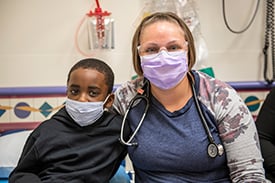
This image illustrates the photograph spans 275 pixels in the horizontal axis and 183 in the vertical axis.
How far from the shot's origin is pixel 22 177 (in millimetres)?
1340

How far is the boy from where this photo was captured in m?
1.37

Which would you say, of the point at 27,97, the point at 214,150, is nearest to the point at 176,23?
the point at 214,150

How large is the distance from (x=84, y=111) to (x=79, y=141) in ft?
0.42

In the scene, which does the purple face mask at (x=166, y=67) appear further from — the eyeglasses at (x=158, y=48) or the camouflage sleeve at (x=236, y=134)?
the camouflage sleeve at (x=236, y=134)

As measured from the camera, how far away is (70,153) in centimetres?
138

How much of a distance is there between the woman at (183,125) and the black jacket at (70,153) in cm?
10

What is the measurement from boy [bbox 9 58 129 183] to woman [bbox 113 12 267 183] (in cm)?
11

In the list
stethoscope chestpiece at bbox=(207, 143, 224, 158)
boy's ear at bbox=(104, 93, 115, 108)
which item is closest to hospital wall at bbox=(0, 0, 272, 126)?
boy's ear at bbox=(104, 93, 115, 108)

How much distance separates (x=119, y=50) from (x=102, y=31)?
0.63ft

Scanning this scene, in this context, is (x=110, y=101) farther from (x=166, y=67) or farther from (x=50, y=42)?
(x=50, y=42)

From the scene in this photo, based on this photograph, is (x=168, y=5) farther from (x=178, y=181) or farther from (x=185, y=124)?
(x=178, y=181)

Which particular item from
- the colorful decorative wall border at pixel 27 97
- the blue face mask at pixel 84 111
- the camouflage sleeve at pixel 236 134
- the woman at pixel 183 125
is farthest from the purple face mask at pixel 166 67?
the colorful decorative wall border at pixel 27 97

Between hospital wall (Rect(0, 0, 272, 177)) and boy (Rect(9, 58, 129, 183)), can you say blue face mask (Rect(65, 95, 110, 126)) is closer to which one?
boy (Rect(9, 58, 129, 183))

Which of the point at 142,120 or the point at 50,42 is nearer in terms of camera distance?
the point at 142,120
